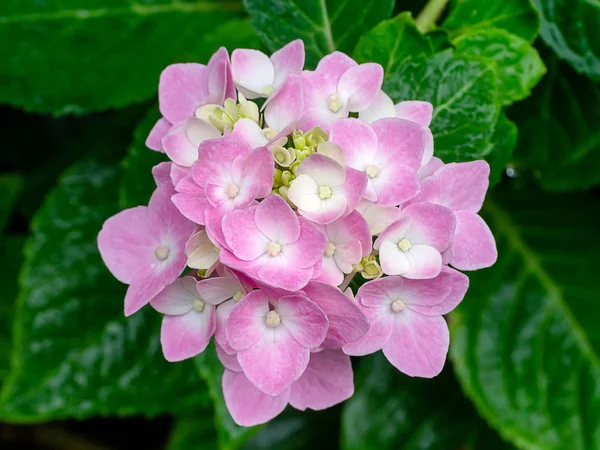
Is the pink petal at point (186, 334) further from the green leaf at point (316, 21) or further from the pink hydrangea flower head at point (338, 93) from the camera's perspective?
the green leaf at point (316, 21)

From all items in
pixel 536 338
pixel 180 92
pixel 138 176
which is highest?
pixel 180 92

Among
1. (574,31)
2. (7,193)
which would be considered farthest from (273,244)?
Answer: (7,193)

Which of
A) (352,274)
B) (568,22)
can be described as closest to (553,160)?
(568,22)

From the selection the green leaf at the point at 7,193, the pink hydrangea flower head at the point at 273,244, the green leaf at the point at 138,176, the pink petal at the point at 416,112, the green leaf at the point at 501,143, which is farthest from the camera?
the green leaf at the point at 7,193

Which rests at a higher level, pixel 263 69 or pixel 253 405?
pixel 263 69

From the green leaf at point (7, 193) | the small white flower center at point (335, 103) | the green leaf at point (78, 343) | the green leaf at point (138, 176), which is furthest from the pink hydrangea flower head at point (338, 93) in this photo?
the green leaf at point (7, 193)

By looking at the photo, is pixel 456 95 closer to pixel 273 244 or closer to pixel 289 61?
pixel 289 61

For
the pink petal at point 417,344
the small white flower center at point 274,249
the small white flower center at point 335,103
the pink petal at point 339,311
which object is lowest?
the pink petal at point 417,344

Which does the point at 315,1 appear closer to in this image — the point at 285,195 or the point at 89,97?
the point at 285,195
